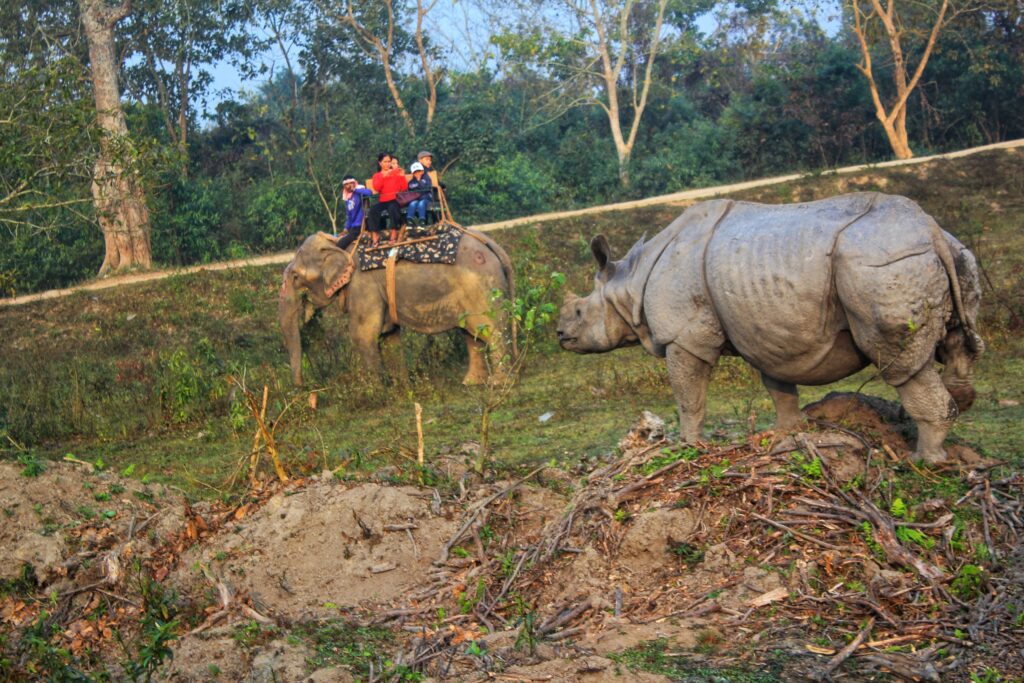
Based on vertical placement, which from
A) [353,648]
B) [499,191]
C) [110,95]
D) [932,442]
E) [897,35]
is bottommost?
[353,648]

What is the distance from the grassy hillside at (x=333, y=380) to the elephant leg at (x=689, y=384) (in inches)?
15.4

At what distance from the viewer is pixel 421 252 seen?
48.2ft

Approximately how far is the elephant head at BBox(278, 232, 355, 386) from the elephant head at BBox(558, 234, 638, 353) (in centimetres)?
577

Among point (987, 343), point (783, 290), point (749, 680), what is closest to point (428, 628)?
point (749, 680)

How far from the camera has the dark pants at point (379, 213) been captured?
15109 millimetres

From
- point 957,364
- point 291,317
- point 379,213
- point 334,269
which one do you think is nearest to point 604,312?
point 957,364

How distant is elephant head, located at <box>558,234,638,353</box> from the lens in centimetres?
895

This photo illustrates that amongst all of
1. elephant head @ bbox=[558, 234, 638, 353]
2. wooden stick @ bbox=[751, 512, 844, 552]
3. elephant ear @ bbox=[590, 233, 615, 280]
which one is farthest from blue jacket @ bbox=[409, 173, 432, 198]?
wooden stick @ bbox=[751, 512, 844, 552]

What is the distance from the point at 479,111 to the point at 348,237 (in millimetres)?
17003

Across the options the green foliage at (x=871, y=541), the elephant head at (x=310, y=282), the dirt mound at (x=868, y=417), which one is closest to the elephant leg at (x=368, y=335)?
the elephant head at (x=310, y=282)

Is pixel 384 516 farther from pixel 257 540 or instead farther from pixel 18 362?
pixel 18 362

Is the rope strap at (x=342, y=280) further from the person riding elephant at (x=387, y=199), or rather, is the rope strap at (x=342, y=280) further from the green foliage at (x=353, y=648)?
the green foliage at (x=353, y=648)

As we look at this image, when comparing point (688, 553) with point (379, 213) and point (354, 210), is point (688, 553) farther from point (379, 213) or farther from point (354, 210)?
point (354, 210)

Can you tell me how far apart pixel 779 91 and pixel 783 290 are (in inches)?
1074
